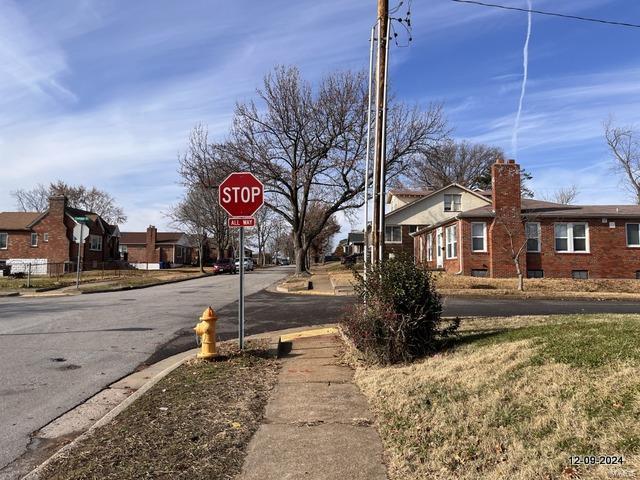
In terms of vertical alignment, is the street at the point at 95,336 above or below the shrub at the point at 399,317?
below

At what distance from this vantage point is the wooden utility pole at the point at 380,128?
1014 centimetres

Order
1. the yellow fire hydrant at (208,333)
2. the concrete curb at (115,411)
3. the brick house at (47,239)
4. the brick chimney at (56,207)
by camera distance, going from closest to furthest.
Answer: the concrete curb at (115,411), the yellow fire hydrant at (208,333), the brick house at (47,239), the brick chimney at (56,207)

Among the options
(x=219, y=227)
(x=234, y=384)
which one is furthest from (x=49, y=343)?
(x=219, y=227)

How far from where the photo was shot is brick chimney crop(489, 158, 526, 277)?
1005 inches

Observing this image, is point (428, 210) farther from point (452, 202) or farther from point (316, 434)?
point (316, 434)

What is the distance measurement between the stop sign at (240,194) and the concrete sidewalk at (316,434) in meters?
2.62

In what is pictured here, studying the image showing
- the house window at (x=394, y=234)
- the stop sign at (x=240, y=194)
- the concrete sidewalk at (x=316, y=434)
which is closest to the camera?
the concrete sidewalk at (x=316, y=434)

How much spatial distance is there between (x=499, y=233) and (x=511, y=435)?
23.0 metres

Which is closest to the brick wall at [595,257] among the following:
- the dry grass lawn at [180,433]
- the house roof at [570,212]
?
the house roof at [570,212]

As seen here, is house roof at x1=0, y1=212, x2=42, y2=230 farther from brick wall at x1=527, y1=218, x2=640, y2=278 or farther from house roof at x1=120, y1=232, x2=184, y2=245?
brick wall at x1=527, y1=218, x2=640, y2=278

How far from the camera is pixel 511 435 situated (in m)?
3.90

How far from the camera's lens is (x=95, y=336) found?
1067 cm

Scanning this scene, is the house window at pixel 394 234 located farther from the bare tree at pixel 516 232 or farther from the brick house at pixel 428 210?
the bare tree at pixel 516 232

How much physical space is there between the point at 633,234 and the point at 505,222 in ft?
21.9
